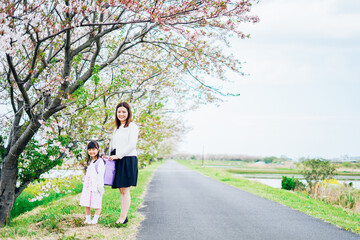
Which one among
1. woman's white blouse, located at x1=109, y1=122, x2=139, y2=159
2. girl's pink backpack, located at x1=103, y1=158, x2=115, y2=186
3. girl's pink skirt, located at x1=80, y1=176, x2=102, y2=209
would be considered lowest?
girl's pink skirt, located at x1=80, y1=176, x2=102, y2=209

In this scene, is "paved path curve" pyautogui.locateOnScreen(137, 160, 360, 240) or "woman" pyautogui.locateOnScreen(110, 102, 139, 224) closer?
"woman" pyautogui.locateOnScreen(110, 102, 139, 224)

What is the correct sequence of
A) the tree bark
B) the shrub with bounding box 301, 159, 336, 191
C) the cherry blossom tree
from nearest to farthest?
the cherry blossom tree → the tree bark → the shrub with bounding box 301, 159, 336, 191

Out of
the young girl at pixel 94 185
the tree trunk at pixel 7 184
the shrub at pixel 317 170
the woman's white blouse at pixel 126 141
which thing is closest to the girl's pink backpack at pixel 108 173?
the young girl at pixel 94 185

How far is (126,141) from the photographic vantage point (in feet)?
17.8

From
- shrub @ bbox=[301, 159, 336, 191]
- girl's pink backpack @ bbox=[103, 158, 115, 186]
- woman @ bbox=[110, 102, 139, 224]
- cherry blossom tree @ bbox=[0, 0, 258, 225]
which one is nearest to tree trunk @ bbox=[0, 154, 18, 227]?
cherry blossom tree @ bbox=[0, 0, 258, 225]

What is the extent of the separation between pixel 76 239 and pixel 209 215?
381cm

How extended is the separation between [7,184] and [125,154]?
356 centimetres

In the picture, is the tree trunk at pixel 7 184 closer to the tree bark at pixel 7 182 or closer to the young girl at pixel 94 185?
the tree bark at pixel 7 182

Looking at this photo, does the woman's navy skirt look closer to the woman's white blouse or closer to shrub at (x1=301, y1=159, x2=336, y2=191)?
the woman's white blouse

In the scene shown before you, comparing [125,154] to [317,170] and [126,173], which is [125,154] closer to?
[126,173]

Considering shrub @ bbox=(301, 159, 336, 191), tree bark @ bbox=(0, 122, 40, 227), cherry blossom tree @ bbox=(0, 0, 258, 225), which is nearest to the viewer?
cherry blossom tree @ bbox=(0, 0, 258, 225)

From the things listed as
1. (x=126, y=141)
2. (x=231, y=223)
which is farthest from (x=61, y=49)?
(x=231, y=223)

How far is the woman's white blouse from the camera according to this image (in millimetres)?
5289

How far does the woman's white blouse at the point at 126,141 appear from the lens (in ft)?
17.4
